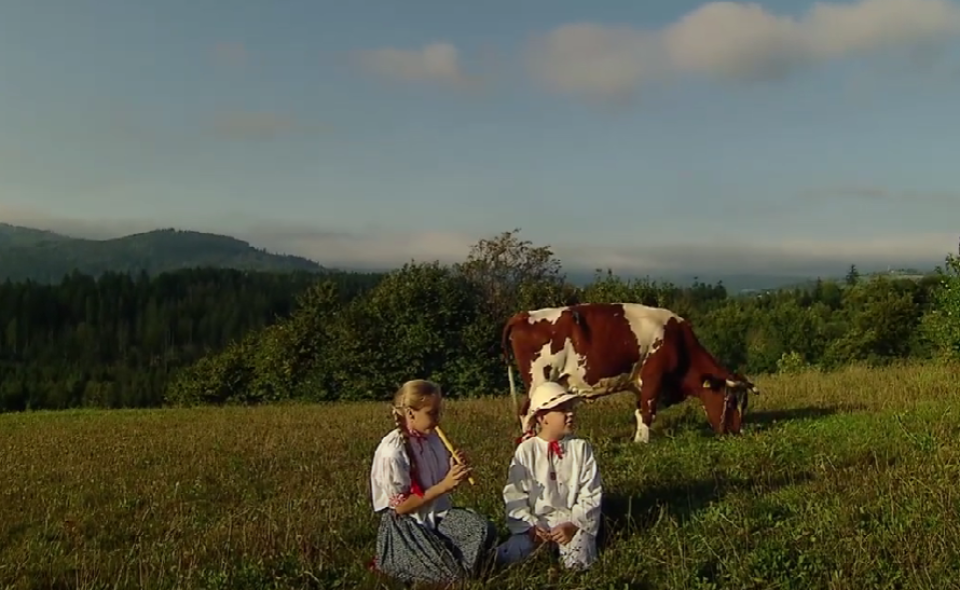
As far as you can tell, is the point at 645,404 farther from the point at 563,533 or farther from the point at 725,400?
the point at 563,533

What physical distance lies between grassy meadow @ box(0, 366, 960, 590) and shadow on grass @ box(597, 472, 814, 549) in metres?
Answer: 0.04

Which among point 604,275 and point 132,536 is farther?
point 604,275

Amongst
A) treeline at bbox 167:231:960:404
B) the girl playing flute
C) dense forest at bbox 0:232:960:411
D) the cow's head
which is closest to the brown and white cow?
the cow's head

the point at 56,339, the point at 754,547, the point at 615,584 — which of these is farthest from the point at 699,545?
the point at 56,339

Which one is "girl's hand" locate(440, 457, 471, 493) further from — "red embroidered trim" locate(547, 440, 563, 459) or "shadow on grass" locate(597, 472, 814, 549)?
"shadow on grass" locate(597, 472, 814, 549)

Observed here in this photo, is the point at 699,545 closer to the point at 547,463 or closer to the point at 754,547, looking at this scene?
the point at 754,547

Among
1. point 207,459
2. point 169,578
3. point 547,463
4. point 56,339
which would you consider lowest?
point 56,339

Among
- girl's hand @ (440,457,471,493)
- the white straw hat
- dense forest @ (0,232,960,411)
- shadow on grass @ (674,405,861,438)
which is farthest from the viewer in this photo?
dense forest @ (0,232,960,411)

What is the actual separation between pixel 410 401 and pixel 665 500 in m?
3.47

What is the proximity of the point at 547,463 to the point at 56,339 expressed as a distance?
6417 inches

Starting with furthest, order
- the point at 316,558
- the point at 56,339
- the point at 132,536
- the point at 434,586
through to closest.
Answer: the point at 56,339, the point at 132,536, the point at 316,558, the point at 434,586

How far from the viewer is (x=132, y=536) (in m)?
8.77

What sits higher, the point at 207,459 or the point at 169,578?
the point at 169,578

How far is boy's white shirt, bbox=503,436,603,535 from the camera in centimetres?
693
